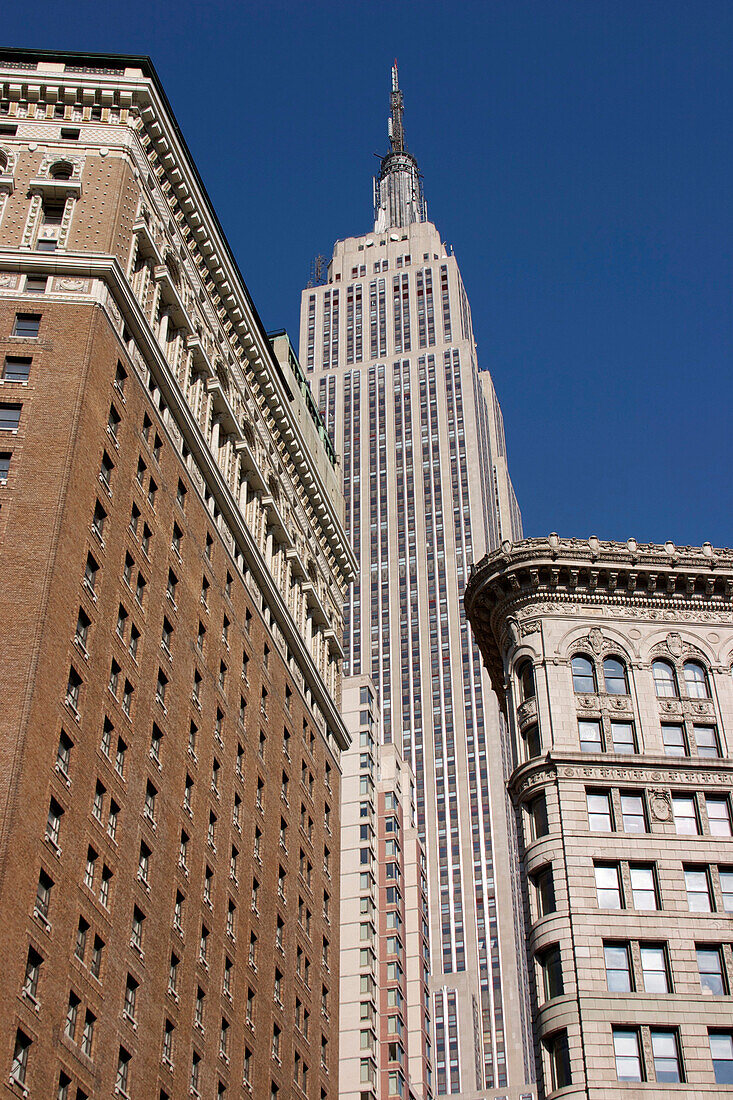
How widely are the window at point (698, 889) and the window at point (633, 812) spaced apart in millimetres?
2787

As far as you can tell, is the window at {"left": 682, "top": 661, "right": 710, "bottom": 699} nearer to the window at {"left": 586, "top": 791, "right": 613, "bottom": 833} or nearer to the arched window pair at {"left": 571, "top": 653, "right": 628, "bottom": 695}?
the arched window pair at {"left": 571, "top": 653, "right": 628, "bottom": 695}

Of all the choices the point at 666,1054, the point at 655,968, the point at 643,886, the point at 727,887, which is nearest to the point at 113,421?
the point at 643,886

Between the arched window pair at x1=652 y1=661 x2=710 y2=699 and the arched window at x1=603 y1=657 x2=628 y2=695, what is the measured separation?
1580 millimetres

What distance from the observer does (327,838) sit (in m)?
85.9

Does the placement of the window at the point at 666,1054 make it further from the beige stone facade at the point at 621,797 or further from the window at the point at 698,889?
the window at the point at 698,889

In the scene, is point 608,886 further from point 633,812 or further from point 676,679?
point 676,679

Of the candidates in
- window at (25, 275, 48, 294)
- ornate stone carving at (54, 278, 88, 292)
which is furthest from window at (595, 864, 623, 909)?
window at (25, 275, 48, 294)

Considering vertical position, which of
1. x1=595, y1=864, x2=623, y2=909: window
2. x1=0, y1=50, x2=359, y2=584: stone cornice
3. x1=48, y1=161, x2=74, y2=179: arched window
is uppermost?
x1=0, y1=50, x2=359, y2=584: stone cornice

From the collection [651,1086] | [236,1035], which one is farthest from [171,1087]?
[651,1086]

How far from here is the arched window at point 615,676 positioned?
68.3 metres

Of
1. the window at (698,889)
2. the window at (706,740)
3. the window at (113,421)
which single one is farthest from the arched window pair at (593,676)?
the window at (113,421)

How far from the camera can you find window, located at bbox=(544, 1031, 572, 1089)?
56344 millimetres

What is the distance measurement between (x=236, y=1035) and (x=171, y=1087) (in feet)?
28.1

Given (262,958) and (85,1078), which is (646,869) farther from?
(85,1078)
